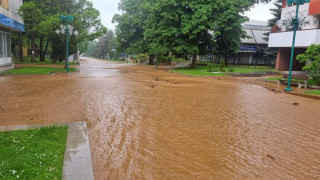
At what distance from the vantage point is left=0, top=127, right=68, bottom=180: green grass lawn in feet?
12.8

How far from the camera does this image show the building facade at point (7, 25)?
847 inches

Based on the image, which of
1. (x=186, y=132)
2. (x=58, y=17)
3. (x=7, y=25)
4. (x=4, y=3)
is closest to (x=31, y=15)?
(x=58, y=17)

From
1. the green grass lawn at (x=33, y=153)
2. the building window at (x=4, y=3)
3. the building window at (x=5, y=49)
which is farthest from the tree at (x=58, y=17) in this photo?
the green grass lawn at (x=33, y=153)

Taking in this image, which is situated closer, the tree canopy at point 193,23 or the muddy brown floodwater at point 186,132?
the muddy brown floodwater at point 186,132

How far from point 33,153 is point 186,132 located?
3794 millimetres

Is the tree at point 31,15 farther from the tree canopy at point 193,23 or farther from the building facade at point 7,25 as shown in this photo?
the tree canopy at point 193,23

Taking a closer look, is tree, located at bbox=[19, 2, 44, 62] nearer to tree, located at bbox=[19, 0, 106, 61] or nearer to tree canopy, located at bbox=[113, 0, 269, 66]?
tree, located at bbox=[19, 0, 106, 61]

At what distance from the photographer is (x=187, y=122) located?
26.4 feet

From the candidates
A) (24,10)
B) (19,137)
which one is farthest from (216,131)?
(24,10)

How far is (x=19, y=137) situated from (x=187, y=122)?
461 centimetres

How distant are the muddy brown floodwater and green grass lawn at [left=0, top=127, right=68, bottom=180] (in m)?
0.70

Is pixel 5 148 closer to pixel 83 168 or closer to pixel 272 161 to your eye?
pixel 83 168

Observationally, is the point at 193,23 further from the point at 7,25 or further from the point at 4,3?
the point at 4,3

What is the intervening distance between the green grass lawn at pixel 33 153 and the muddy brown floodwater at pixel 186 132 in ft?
2.30
